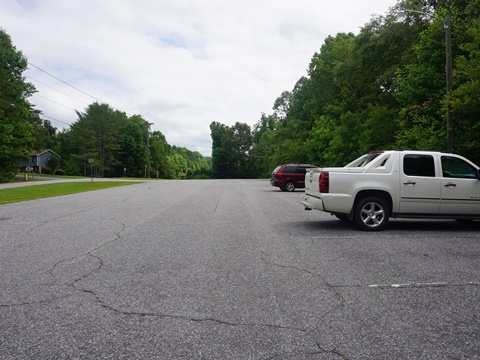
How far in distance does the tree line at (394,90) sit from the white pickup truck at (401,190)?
6007 mm

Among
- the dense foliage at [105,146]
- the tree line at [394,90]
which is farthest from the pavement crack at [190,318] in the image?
the dense foliage at [105,146]

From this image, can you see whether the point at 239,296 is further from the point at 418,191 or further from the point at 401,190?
the point at 418,191

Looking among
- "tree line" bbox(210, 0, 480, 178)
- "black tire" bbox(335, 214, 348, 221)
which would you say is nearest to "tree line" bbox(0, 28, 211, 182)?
"tree line" bbox(210, 0, 480, 178)

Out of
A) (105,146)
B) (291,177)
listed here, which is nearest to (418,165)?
(291,177)

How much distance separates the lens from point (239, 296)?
3.89 metres

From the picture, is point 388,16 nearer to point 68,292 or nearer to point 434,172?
point 434,172

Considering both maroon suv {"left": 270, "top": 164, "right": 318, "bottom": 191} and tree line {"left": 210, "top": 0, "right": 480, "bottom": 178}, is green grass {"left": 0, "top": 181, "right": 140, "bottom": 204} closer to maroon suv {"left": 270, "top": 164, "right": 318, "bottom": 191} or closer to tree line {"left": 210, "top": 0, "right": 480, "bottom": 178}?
maroon suv {"left": 270, "top": 164, "right": 318, "bottom": 191}

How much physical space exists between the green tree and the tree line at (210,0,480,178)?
33.7 m

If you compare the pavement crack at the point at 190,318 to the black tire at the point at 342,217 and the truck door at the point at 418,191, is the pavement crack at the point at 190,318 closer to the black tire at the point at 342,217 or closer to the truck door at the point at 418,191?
the truck door at the point at 418,191

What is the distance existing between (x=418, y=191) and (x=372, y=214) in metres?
1.21

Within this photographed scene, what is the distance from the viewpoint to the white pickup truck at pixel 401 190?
26.7ft

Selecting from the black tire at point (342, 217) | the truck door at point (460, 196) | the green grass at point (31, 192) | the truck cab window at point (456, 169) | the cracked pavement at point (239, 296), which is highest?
the truck cab window at point (456, 169)

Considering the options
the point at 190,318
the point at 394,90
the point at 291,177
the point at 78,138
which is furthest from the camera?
the point at 78,138

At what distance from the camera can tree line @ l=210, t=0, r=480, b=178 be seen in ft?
49.4
